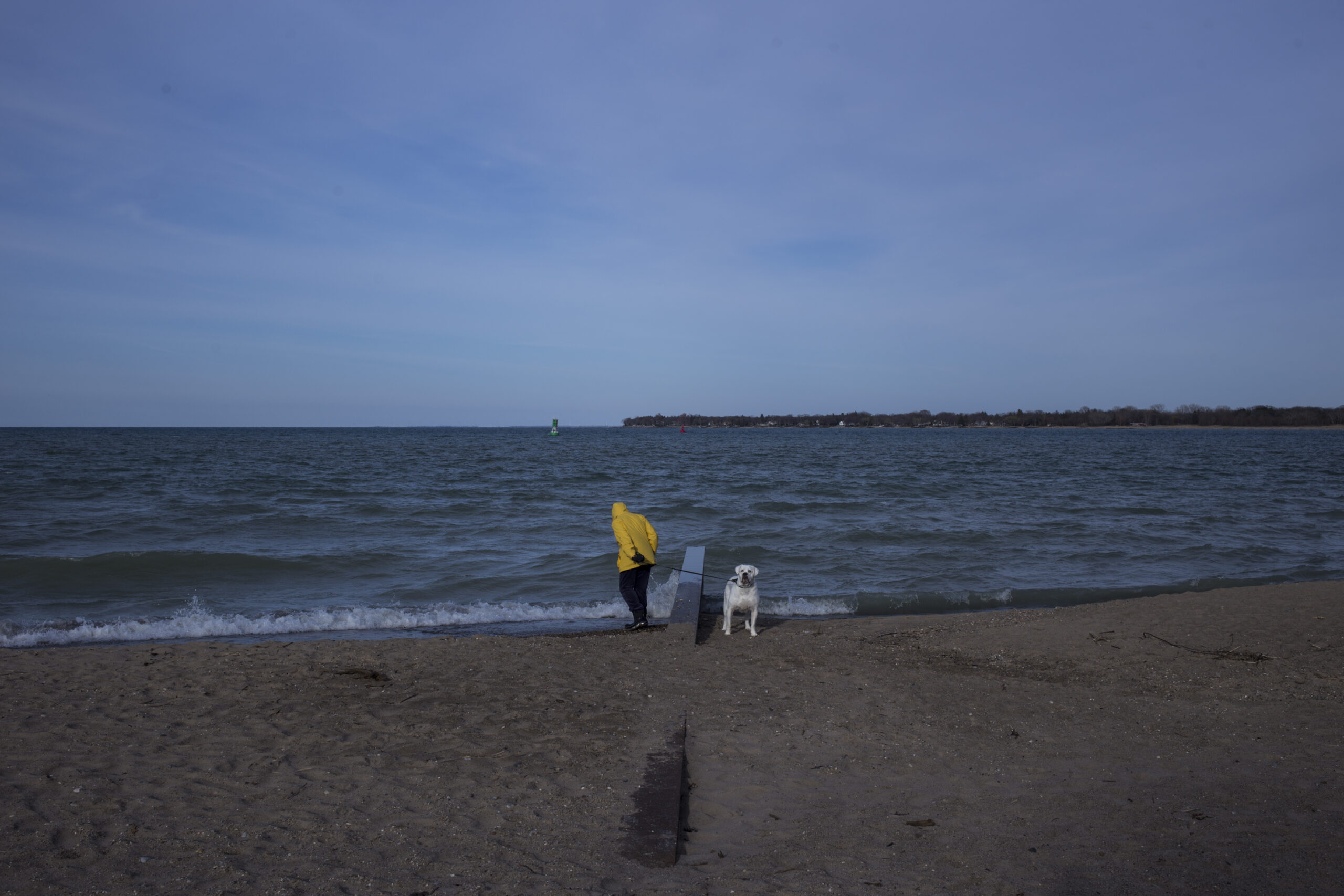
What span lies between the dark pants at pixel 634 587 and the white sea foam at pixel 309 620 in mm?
1373

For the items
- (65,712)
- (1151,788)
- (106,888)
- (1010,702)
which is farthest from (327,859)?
(1010,702)

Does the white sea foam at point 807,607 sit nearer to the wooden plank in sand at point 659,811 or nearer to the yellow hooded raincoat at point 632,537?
the yellow hooded raincoat at point 632,537

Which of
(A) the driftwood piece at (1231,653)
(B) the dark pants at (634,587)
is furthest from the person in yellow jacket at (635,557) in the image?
(A) the driftwood piece at (1231,653)

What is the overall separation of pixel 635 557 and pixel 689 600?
1.34m

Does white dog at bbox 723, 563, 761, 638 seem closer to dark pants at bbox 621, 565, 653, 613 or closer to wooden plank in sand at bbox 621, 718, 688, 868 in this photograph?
dark pants at bbox 621, 565, 653, 613

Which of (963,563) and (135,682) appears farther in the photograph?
(963,563)

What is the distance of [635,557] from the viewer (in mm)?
9234

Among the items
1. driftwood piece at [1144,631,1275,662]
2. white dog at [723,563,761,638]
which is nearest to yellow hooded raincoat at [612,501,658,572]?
white dog at [723,563,761,638]

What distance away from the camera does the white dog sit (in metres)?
9.11

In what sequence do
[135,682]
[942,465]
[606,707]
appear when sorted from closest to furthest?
[606,707], [135,682], [942,465]

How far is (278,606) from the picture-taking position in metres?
11.1

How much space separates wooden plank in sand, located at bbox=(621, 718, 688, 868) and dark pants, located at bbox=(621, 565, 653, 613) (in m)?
4.03

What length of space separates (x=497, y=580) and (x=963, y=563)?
8462mm

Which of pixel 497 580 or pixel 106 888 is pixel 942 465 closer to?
pixel 497 580
